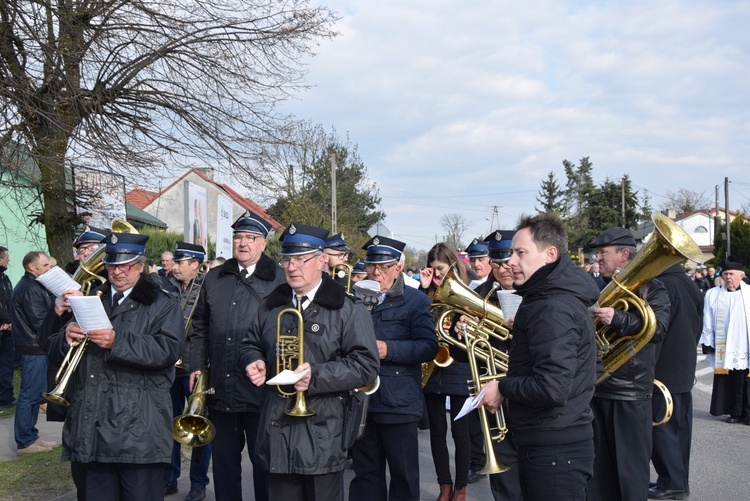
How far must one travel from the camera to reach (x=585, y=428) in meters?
3.87

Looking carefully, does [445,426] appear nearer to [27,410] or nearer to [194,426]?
[194,426]

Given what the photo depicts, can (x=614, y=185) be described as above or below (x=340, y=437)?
above

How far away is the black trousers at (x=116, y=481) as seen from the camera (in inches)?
178

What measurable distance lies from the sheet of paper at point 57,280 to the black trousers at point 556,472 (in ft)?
9.69

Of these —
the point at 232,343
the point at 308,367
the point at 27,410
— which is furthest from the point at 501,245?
the point at 27,410

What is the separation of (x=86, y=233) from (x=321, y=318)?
4082mm

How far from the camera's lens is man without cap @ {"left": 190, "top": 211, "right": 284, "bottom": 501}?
17.8 feet

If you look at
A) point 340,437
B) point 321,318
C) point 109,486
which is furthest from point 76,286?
point 340,437

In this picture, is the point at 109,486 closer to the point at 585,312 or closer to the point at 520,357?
the point at 520,357

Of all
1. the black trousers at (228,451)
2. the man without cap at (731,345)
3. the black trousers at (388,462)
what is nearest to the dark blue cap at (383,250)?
the black trousers at (388,462)

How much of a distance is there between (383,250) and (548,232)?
6.88 feet

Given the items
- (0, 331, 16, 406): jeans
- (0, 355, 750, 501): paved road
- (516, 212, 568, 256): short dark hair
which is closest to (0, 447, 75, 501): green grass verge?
(0, 355, 750, 501): paved road

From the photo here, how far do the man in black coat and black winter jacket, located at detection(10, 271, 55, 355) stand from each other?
6.67 metres

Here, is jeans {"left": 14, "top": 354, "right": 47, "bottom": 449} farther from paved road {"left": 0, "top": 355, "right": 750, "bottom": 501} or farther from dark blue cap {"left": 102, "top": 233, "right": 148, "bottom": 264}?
dark blue cap {"left": 102, "top": 233, "right": 148, "bottom": 264}
